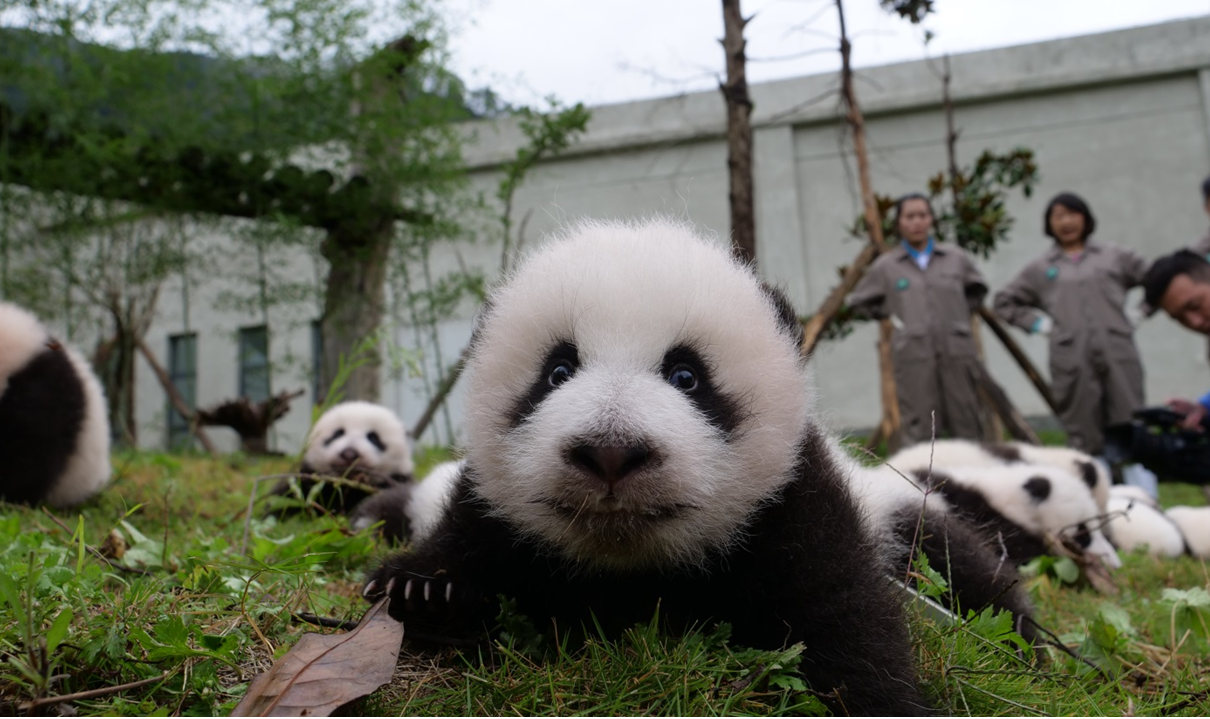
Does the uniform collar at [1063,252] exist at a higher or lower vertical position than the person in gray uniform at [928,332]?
higher

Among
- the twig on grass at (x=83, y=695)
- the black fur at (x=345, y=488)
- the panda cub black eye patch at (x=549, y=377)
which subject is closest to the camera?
the twig on grass at (x=83, y=695)

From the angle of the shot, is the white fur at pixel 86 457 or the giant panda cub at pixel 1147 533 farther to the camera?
the giant panda cub at pixel 1147 533

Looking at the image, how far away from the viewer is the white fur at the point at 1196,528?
5.54m

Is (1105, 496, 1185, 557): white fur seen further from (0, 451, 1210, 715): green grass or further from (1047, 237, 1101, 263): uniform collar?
(1047, 237, 1101, 263): uniform collar

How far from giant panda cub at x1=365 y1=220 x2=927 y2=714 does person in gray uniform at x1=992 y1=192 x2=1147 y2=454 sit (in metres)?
6.55

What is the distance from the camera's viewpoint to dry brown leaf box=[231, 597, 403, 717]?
1770mm

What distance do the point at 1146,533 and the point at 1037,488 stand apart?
3.96ft

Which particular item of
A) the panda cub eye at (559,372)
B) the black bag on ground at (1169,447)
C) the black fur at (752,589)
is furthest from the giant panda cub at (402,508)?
the black bag on ground at (1169,447)

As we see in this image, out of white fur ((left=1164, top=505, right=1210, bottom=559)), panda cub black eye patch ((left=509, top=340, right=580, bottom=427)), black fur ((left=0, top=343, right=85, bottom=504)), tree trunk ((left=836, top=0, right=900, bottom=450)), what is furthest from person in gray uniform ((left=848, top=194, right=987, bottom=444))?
black fur ((left=0, top=343, right=85, bottom=504))

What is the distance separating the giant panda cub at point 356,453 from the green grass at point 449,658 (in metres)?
2.70

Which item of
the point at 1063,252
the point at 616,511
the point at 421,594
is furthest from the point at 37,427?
the point at 1063,252

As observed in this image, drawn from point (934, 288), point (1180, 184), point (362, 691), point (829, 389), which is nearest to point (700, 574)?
point (362, 691)

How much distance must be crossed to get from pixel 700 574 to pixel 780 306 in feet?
2.58

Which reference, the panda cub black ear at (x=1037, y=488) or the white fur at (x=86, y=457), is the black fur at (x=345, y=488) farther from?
the panda cub black ear at (x=1037, y=488)
